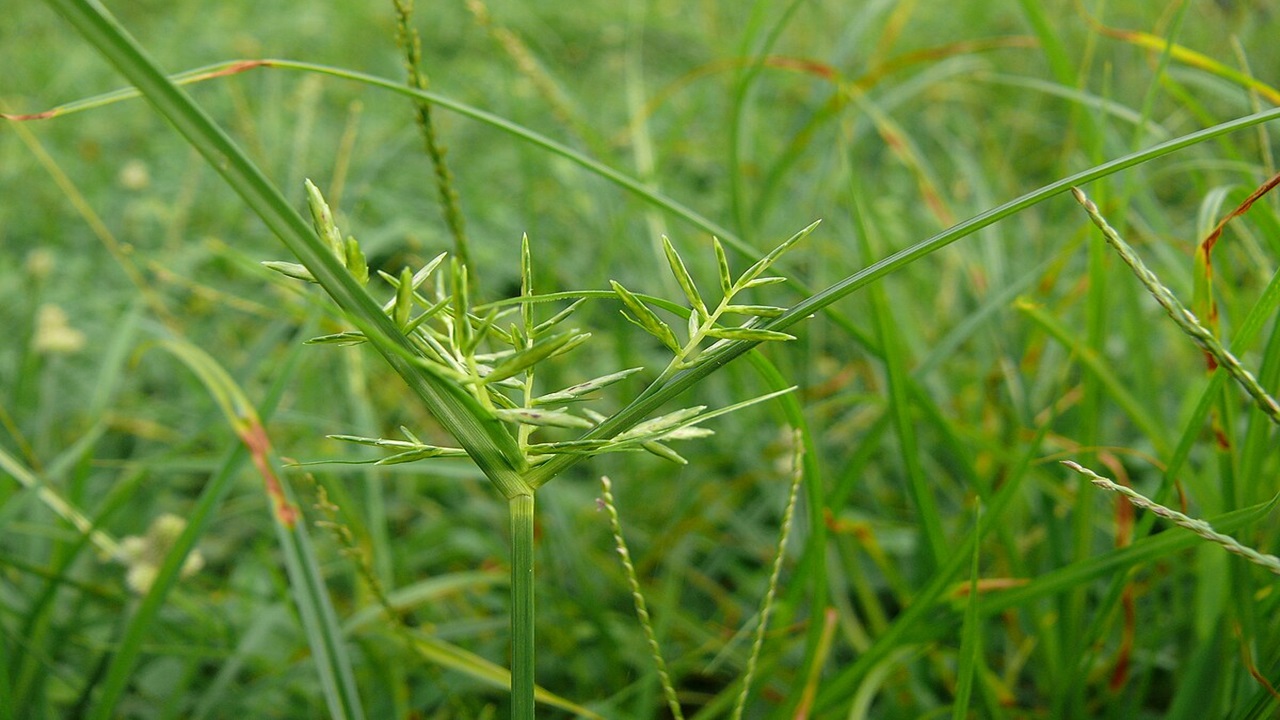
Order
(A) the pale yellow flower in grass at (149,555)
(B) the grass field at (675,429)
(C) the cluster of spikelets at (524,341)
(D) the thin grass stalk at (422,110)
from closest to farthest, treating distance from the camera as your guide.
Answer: (C) the cluster of spikelets at (524,341), (B) the grass field at (675,429), (D) the thin grass stalk at (422,110), (A) the pale yellow flower in grass at (149,555)

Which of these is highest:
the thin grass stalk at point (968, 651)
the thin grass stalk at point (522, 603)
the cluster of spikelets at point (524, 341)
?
the cluster of spikelets at point (524, 341)

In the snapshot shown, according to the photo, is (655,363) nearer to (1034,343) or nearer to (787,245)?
(1034,343)

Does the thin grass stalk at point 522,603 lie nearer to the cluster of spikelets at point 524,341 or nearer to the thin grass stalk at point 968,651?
the cluster of spikelets at point 524,341

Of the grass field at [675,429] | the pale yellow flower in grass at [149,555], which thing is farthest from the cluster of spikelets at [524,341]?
the pale yellow flower in grass at [149,555]

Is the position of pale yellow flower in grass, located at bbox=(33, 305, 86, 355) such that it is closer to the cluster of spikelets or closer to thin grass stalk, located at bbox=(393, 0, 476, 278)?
thin grass stalk, located at bbox=(393, 0, 476, 278)

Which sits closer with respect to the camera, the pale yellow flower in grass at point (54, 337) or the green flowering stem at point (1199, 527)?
the green flowering stem at point (1199, 527)

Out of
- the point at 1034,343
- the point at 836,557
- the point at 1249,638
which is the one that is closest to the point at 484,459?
the point at 1249,638

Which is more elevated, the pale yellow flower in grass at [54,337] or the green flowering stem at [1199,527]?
the pale yellow flower in grass at [54,337]
